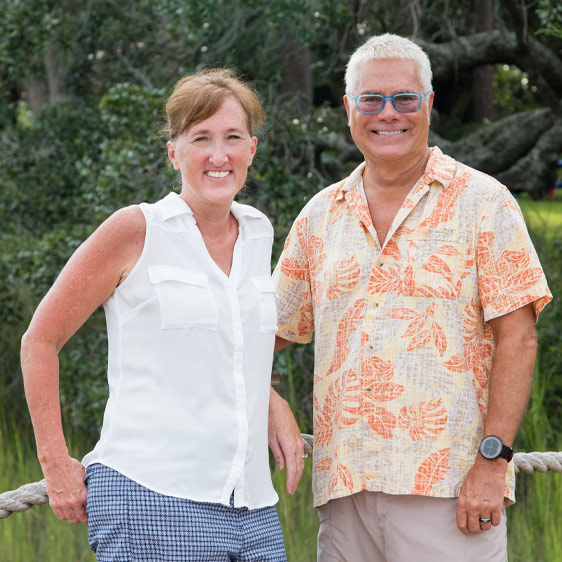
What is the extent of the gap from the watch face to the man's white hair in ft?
3.13

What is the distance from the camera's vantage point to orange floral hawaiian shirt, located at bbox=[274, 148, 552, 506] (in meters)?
2.32

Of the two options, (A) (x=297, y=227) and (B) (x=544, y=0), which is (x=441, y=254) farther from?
(B) (x=544, y=0)

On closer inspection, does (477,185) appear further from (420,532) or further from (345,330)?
(420,532)

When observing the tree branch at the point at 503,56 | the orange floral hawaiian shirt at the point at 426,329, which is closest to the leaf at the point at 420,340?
the orange floral hawaiian shirt at the point at 426,329

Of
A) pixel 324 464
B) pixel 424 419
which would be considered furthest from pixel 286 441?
pixel 424 419

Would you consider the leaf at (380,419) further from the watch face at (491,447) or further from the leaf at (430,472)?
the watch face at (491,447)

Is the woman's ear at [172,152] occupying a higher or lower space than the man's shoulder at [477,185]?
higher

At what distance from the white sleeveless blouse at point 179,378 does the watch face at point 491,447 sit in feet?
1.86

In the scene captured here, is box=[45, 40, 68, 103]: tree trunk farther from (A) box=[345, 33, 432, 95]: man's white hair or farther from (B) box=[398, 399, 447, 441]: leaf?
(B) box=[398, 399, 447, 441]: leaf

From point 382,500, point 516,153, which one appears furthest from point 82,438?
point 382,500

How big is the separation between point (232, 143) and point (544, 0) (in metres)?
3.57

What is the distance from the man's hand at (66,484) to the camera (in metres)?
2.10

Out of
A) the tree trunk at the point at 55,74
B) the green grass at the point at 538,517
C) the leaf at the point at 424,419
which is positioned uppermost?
the tree trunk at the point at 55,74

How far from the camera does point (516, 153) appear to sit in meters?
6.86
